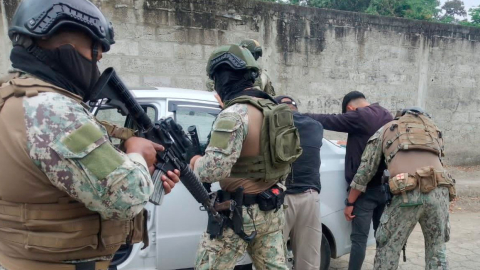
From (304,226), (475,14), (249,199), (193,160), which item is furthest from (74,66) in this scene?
(475,14)

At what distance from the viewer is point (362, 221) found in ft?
11.0

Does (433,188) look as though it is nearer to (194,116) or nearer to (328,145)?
(328,145)

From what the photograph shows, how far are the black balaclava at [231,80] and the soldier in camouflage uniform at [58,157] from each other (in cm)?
106

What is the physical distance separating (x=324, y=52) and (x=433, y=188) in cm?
432

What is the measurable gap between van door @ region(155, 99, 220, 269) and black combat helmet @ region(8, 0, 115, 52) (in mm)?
1462

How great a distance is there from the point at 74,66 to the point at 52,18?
0.16m

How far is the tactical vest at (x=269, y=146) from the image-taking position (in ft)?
7.49

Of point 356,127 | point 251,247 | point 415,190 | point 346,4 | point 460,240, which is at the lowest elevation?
point 460,240

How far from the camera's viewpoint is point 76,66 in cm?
138

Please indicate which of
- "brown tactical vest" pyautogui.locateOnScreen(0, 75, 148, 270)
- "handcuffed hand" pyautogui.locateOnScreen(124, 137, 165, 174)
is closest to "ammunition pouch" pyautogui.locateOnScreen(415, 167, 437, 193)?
"handcuffed hand" pyautogui.locateOnScreen(124, 137, 165, 174)

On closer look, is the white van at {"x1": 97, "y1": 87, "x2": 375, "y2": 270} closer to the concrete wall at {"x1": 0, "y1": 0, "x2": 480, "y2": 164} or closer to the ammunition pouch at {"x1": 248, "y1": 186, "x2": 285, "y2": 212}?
the ammunition pouch at {"x1": 248, "y1": 186, "x2": 285, "y2": 212}

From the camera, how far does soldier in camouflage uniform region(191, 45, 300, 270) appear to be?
218 centimetres

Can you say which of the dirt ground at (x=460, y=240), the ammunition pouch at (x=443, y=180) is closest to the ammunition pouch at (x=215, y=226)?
the ammunition pouch at (x=443, y=180)

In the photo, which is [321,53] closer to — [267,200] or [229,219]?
[267,200]
